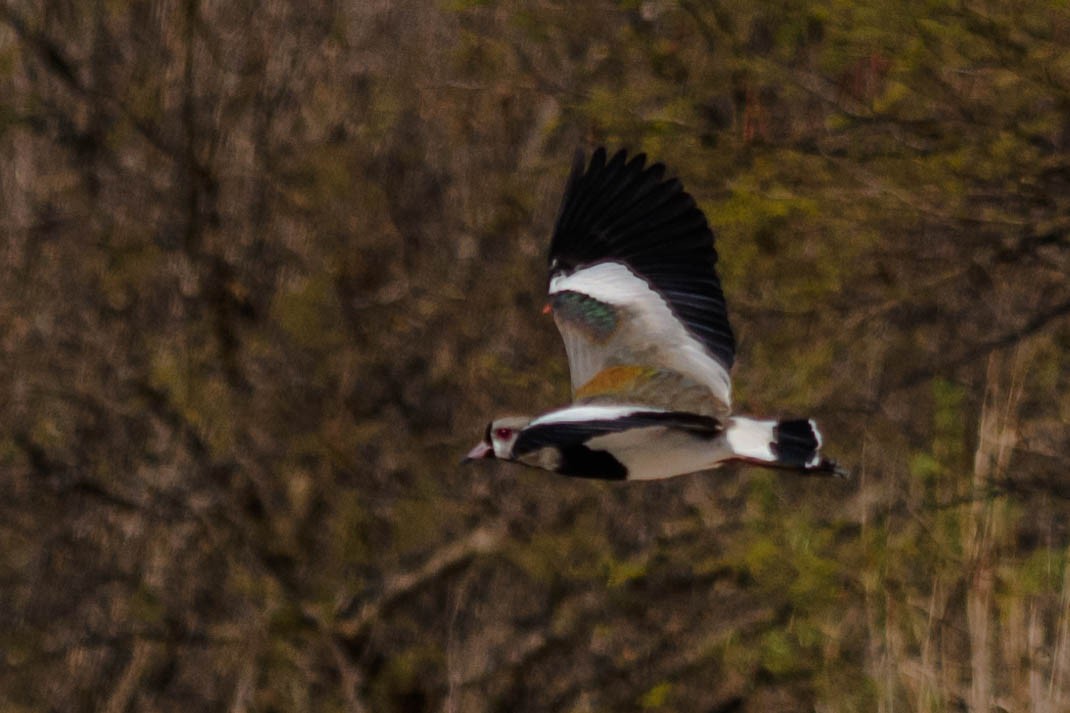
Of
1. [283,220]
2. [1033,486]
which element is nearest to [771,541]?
[1033,486]

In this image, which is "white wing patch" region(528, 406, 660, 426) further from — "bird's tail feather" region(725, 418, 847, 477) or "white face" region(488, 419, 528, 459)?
"white face" region(488, 419, 528, 459)

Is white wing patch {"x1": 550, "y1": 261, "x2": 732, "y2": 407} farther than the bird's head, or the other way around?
white wing patch {"x1": 550, "y1": 261, "x2": 732, "y2": 407}

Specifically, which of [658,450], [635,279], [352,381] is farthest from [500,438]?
[352,381]

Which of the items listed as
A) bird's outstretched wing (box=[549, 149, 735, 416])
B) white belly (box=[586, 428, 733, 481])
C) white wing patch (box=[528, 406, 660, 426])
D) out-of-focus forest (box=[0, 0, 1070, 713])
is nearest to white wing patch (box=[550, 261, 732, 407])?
bird's outstretched wing (box=[549, 149, 735, 416])

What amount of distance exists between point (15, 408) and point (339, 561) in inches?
62.1

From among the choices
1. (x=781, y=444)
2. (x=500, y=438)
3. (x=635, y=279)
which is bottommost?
(x=500, y=438)

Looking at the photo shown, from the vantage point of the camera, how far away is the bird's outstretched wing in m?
A: 6.01

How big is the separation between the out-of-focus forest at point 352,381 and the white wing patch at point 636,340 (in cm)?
181

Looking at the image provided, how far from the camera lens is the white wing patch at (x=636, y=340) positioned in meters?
5.93

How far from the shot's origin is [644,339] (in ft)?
19.8

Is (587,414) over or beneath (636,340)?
over

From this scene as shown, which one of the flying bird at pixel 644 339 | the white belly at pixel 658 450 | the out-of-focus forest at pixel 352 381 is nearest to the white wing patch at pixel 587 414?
the flying bird at pixel 644 339

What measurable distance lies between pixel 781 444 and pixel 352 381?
4138 mm

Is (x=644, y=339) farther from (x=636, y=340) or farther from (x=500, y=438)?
(x=500, y=438)
